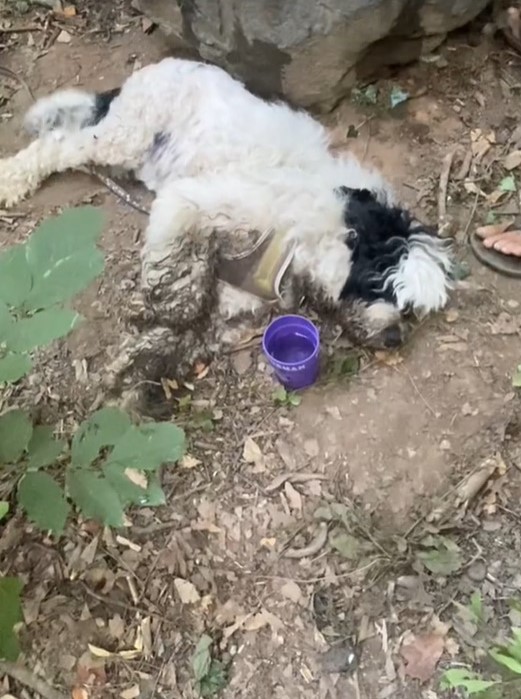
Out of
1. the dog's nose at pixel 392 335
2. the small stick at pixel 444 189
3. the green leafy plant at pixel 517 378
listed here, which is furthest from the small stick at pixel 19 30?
the green leafy plant at pixel 517 378

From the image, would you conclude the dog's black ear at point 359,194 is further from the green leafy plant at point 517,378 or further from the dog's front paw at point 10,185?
the dog's front paw at point 10,185

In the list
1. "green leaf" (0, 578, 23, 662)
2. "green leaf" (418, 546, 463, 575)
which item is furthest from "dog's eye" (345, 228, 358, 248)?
"green leaf" (0, 578, 23, 662)

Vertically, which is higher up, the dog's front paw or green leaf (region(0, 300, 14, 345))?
green leaf (region(0, 300, 14, 345))

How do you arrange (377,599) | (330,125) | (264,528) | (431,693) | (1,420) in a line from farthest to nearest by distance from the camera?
1. (330,125)
2. (264,528)
3. (377,599)
4. (431,693)
5. (1,420)

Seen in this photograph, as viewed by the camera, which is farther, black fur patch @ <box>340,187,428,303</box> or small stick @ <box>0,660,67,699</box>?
black fur patch @ <box>340,187,428,303</box>

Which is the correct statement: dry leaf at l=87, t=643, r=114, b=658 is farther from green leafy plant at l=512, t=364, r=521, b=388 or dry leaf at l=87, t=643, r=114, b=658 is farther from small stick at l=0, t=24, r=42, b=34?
small stick at l=0, t=24, r=42, b=34

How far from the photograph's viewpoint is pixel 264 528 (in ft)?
9.93

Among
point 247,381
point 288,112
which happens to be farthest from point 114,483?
point 288,112

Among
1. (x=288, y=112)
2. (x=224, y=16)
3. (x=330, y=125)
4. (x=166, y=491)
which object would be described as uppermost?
(x=224, y=16)

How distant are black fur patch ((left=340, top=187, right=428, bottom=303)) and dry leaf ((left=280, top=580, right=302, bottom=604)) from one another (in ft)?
3.58

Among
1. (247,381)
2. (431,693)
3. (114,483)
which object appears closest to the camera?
(114,483)

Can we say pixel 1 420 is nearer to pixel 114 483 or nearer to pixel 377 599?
pixel 114 483

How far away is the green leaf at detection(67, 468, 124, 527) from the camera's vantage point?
6.26ft

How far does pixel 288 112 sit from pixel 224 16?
0.53 m
